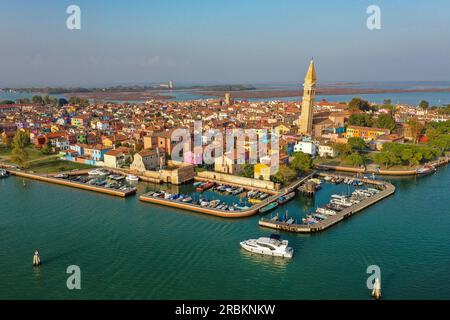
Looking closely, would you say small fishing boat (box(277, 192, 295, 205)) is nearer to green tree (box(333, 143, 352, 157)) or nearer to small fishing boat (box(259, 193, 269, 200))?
small fishing boat (box(259, 193, 269, 200))

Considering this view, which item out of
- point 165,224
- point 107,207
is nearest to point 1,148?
point 107,207

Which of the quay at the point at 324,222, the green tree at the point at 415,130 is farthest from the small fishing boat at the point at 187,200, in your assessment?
the green tree at the point at 415,130

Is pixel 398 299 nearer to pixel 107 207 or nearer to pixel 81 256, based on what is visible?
pixel 81 256

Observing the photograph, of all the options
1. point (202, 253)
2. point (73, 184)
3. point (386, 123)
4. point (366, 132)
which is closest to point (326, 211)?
point (202, 253)

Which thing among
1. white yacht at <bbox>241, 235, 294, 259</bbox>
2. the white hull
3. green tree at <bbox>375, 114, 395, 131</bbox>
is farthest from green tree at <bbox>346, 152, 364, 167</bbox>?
green tree at <bbox>375, 114, 395, 131</bbox>

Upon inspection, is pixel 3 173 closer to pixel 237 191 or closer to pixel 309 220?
pixel 237 191

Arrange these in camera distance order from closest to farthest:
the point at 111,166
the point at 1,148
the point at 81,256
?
the point at 81,256
the point at 111,166
the point at 1,148
